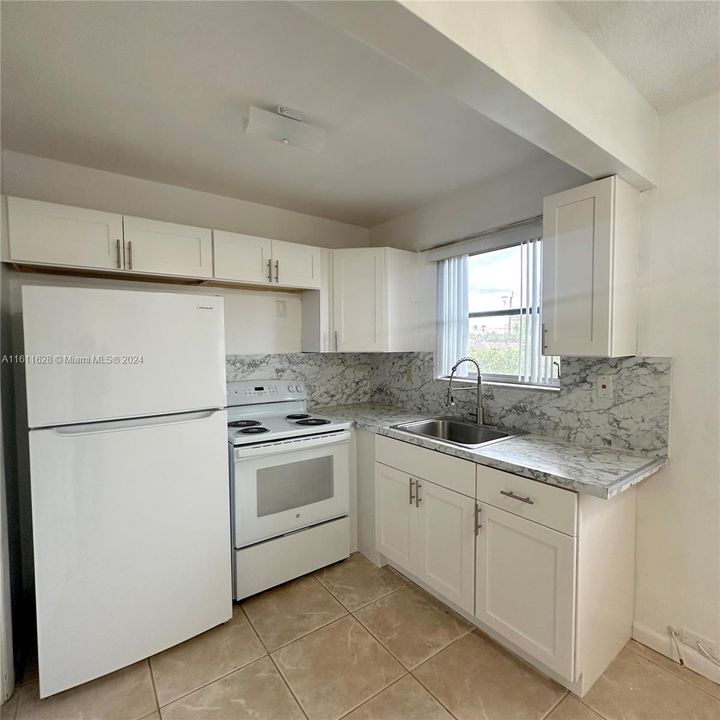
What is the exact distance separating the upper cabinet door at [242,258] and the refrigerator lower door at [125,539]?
90 centimetres

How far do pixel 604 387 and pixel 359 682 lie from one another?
174cm

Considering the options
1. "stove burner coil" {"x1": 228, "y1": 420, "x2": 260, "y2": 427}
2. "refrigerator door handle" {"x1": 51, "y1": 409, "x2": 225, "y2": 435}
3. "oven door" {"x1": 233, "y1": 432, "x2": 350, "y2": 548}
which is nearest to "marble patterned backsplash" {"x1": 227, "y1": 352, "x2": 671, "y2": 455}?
"stove burner coil" {"x1": 228, "y1": 420, "x2": 260, "y2": 427}

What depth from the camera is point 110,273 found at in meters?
2.04

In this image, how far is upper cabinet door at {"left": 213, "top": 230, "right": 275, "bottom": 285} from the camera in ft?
7.39

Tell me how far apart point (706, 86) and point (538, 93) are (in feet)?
3.21

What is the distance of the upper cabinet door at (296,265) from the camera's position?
2484 mm

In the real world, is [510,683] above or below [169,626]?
below

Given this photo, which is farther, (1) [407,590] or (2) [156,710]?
(1) [407,590]

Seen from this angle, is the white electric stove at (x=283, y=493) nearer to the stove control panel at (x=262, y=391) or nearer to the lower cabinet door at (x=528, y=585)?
the stove control panel at (x=262, y=391)

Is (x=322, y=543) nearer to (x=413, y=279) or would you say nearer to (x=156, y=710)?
(x=156, y=710)

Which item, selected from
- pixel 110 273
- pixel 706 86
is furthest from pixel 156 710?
pixel 706 86

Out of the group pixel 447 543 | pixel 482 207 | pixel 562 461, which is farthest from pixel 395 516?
pixel 482 207

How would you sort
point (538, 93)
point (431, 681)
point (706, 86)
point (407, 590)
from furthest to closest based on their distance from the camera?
point (407, 590) → point (431, 681) → point (706, 86) → point (538, 93)

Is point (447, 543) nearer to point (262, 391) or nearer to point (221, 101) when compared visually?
point (262, 391)
